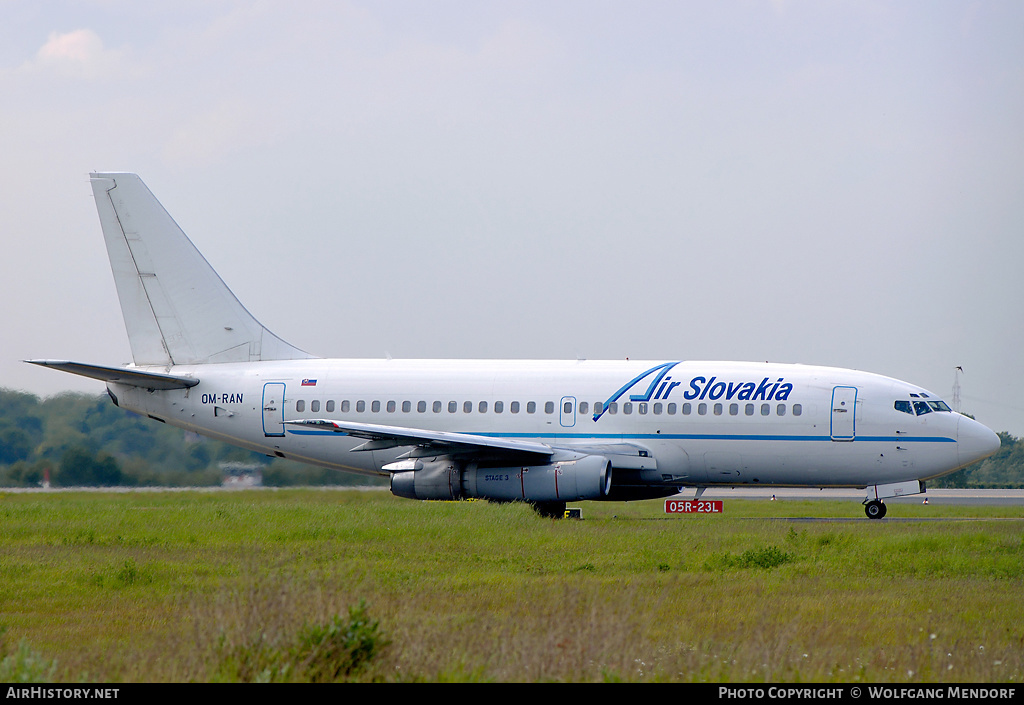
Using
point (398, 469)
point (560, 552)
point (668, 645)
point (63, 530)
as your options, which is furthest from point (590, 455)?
point (668, 645)

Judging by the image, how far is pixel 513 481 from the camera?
2305 centimetres

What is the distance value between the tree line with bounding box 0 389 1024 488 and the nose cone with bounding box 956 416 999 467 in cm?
632

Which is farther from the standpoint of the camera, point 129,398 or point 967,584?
point 129,398

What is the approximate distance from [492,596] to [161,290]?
59.6 ft

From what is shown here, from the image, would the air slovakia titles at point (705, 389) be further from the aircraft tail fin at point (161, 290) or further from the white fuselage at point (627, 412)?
the aircraft tail fin at point (161, 290)

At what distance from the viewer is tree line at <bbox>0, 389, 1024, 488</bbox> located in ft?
94.3

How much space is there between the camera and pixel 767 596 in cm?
1189

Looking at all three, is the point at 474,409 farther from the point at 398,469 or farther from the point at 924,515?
the point at 924,515

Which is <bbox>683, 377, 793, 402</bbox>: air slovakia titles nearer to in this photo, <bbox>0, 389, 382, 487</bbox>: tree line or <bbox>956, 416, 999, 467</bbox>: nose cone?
<bbox>956, 416, 999, 467</bbox>: nose cone

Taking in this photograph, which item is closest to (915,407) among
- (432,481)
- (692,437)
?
(692,437)

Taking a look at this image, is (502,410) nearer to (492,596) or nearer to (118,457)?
(118,457)

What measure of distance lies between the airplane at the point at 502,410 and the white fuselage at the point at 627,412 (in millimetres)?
35

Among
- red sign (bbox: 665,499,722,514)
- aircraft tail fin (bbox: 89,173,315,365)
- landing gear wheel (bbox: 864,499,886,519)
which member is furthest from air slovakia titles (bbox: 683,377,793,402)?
aircraft tail fin (bbox: 89,173,315,365)

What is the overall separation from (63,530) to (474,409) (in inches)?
389
